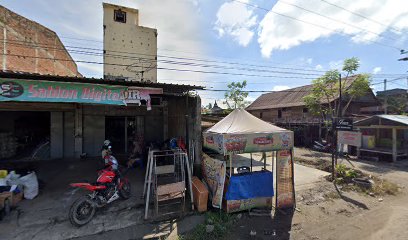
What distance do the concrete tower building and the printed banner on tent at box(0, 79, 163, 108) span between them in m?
7.62

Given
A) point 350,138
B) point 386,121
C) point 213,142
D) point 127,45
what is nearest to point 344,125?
point 350,138

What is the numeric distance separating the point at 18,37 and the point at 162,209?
17554mm

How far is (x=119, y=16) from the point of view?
1402cm

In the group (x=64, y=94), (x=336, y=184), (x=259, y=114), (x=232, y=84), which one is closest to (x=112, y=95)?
(x=64, y=94)

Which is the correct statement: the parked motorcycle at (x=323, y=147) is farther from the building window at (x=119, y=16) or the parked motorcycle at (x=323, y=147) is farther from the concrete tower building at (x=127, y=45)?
the building window at (x=119, y=16)

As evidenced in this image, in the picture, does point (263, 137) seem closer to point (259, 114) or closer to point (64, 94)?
point (64, 94)

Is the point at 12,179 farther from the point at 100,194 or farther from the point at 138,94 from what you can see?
the point at 138,94

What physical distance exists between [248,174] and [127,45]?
1270 centimetres

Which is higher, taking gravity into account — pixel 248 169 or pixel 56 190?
pixel 248 169

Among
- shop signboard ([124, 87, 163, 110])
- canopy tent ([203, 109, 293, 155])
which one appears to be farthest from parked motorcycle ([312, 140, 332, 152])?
shop signboard ([124, 87, 163, 110])

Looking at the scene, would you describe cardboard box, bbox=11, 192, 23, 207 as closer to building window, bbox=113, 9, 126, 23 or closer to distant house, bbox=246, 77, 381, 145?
building window, bbox=113, 9, 126, 23

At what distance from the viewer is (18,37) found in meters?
14.8

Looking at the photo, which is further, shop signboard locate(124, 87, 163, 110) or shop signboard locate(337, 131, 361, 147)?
shop signboard locate(337, 131, 361, 147)

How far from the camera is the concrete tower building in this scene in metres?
13.8
